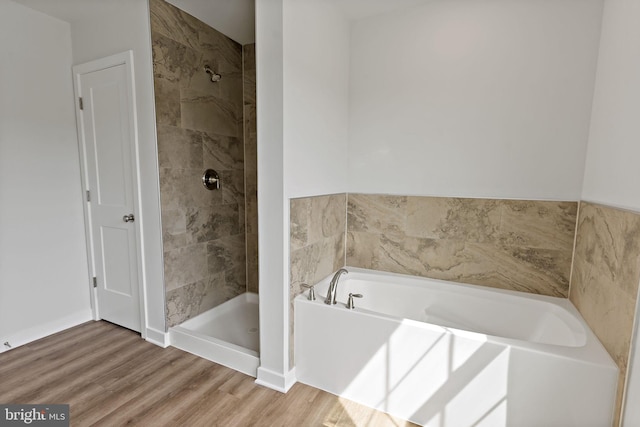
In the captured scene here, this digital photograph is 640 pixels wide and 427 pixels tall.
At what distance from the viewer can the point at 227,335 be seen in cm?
261

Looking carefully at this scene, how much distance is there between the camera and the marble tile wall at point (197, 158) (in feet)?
7.57

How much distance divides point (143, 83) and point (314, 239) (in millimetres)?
1664

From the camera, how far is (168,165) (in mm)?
2344

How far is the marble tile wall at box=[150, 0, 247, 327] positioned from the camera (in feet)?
7.57

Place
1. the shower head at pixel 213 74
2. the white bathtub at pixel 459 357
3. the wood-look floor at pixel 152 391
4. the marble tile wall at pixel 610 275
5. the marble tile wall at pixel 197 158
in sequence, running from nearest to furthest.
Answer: the marble tile wall at pixel 610 275, the white bathtub at pixel 459 357, the wood-look floor at pixel 152 391, the marble tile wall at pixel 197 158, the shower head at pixel 213 74

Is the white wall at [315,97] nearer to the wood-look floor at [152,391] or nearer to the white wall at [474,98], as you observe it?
the white wall at [474,98]

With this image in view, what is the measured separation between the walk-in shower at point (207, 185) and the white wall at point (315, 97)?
99cm

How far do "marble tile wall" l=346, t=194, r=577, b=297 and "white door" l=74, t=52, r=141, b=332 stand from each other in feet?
5.82

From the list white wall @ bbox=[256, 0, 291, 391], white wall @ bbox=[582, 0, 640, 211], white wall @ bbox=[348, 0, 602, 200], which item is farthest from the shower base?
white wall @ bbox=[582, 0, 640, 211]

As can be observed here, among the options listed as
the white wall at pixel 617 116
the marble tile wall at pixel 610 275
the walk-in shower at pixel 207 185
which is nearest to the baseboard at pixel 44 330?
the walk-in shower at pixel 207 185

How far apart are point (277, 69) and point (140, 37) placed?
1.21 metres

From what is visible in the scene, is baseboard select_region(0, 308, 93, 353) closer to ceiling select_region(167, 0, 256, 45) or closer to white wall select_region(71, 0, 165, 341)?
white wall select_region(71, 0, 165, 341)

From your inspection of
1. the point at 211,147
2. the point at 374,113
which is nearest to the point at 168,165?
the point at 211,147

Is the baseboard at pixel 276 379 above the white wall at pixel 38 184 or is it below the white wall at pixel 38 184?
below
